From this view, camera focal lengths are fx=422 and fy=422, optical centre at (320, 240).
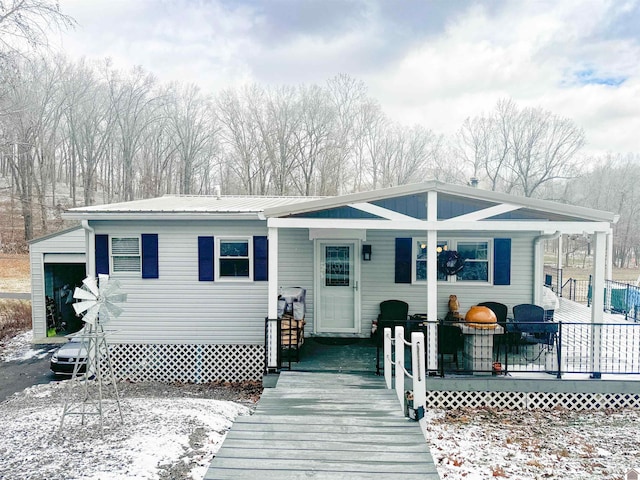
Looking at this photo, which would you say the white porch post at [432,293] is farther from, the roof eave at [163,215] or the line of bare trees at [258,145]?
the line of bare trees at [258,145]

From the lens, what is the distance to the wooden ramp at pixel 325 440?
3.89m

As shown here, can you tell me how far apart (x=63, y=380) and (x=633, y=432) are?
1076 centimetres

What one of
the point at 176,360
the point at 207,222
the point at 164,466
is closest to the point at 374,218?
the point at 207,222

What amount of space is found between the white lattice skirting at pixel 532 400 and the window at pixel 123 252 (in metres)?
6.74

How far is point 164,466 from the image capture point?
4914mm

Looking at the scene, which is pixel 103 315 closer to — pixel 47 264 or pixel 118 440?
pixel 118 440

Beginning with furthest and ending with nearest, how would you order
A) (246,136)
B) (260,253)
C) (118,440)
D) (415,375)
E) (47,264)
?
(246,136)
(47,264)
(260,253)
(118,440)
(415,375)

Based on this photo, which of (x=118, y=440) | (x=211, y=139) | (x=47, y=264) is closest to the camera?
(x=118, y=440)

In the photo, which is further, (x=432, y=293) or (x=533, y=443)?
(x=432, y=293)

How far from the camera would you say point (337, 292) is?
31.6ft

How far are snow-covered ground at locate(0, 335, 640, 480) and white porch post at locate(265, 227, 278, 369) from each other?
41.6 inches

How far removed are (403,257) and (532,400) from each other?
12.3 ft

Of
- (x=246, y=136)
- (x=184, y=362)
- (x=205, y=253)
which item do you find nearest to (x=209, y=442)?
(x=184, y=362)

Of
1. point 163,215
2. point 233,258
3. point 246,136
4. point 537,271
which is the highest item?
point 246,136
